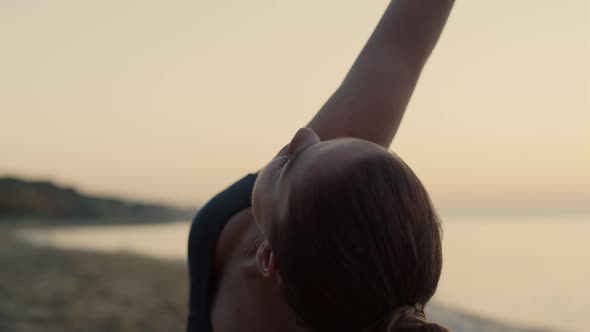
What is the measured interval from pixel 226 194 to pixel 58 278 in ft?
23.8

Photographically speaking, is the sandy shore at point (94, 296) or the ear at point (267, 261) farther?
the sandy shore at point (94, 296)

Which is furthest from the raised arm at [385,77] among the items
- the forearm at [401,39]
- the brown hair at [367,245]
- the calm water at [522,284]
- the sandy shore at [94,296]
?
the calm water at [522,284]

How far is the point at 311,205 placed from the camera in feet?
3.45

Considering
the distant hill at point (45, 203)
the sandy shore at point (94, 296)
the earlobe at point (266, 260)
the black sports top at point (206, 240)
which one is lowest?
the distant hill at point (45, 203)

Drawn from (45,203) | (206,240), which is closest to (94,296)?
(206,240)

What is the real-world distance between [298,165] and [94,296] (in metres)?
6.35

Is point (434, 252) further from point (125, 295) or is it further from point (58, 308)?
point (125, 295)

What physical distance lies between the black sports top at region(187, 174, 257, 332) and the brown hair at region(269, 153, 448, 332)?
1.41 ft

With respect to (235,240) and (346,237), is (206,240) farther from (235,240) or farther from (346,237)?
(346,237)

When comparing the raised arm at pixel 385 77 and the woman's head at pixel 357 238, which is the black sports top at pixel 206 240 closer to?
the raised arm at pixel 385 77

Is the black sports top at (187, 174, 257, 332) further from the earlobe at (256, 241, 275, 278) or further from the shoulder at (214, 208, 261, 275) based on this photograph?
the earlobe at (256, 241, 275, 278)

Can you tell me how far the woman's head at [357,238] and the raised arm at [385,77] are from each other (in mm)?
322

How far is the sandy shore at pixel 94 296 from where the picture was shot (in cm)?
564

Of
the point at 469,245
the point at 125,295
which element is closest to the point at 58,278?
the point at 125,295
